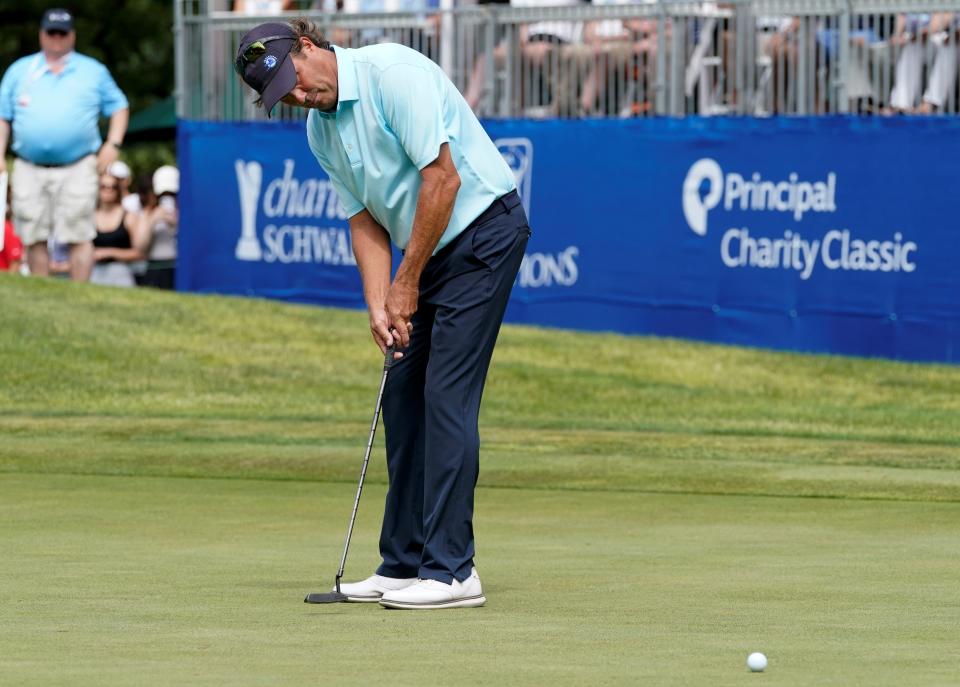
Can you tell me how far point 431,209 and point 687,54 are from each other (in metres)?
11.1

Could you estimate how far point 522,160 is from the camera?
1777 cm

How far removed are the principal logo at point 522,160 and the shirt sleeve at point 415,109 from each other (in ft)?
37.9

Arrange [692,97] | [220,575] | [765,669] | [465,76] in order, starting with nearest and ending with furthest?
1. [765,669]
2. [220,575]
3. [692,97]
4. [465,76]

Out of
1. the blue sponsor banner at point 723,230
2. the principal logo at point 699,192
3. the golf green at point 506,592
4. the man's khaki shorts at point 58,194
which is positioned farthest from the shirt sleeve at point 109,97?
the golf green at point 506,592

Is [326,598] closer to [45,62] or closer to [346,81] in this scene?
[346,81]

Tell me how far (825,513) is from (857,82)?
7998 millimetres

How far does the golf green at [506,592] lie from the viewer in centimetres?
488

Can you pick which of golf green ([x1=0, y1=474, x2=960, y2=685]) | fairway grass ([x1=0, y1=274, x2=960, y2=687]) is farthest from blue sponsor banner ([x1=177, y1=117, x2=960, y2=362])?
golf green ([x1=0, y1=474, x2=960, y2=685])

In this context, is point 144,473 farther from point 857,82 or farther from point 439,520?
point 857,82

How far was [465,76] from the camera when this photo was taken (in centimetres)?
1827

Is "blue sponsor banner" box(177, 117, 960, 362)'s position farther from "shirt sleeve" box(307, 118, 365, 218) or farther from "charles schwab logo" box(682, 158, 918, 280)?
"shirt sleeve" box(307, 118, 365, 218)

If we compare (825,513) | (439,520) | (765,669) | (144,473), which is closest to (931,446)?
→ (825,513)

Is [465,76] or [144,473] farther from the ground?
[465,76]

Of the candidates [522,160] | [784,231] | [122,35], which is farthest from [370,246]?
[122,35]
